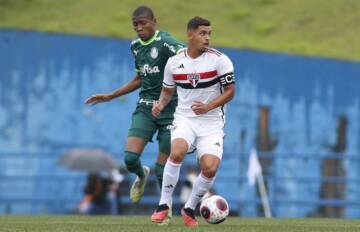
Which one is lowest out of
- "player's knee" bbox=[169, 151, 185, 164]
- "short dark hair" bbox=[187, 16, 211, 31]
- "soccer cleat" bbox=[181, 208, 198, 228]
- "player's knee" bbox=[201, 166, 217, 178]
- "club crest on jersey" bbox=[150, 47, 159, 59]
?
"soccer cleat" bbox=[181, 208, 198, 228]

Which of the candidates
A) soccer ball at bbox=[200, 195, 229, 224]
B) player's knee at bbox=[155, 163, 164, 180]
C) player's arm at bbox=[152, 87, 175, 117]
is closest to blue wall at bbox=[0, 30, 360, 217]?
player's knee at bbox=[155, 163, 164, 180]

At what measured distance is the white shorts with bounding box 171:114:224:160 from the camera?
42.7 ft

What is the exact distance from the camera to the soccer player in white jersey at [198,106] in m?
13.0

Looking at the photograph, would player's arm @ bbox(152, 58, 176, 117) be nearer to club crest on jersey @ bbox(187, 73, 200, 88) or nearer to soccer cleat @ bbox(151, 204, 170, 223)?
club crest on jersey @ bbox(187, 73, 200, 88)

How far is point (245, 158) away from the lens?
84.2 ft

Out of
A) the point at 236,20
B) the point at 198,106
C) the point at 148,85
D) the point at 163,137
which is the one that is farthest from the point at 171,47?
the point at 236,20

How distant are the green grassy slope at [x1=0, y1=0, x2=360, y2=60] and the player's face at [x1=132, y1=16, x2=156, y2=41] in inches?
586

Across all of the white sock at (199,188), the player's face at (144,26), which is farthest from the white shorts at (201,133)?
the player's face at (144,26)

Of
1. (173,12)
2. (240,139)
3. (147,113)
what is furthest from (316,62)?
(147,113)

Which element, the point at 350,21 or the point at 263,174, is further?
the point at 350,21

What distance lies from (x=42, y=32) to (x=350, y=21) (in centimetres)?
857

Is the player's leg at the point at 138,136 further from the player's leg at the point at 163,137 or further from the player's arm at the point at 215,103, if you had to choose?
the player's arm at the point at 215,103

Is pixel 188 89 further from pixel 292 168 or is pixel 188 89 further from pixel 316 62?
pixel 316 62

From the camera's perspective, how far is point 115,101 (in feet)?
90.9
